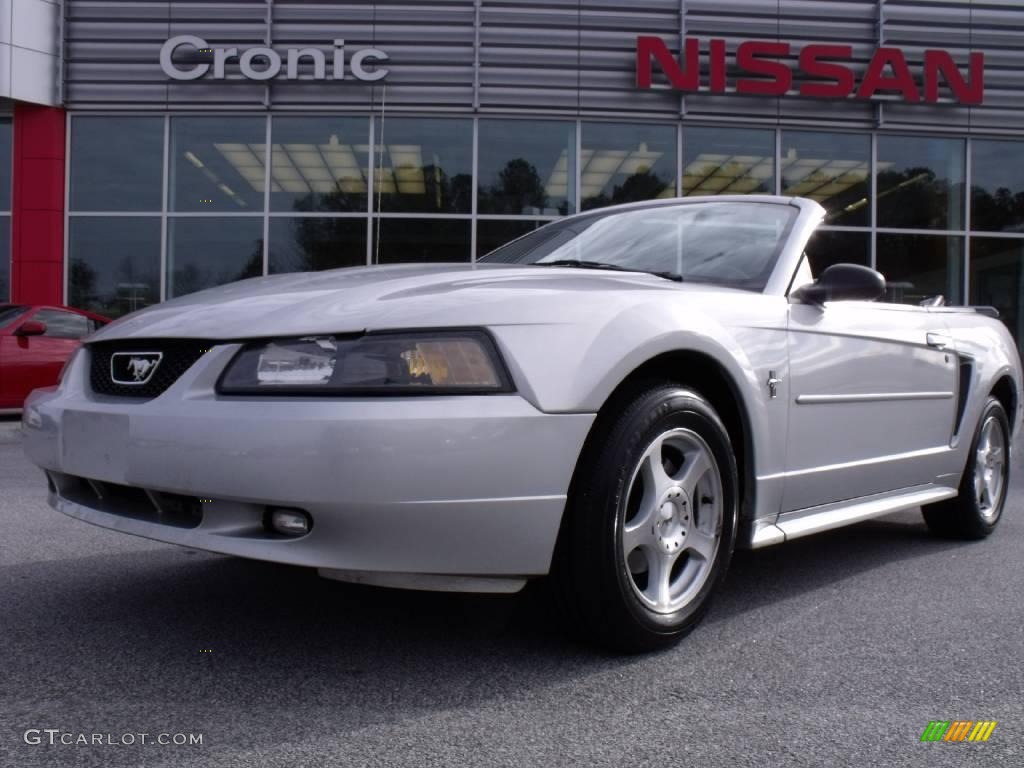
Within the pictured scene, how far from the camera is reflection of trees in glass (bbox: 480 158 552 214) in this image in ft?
46.8

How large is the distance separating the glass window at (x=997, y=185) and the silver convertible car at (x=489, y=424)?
13445 millimetres

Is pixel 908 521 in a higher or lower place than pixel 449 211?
lower

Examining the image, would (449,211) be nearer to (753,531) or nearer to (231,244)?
(231,244)

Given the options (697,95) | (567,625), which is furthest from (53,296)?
(567,625)

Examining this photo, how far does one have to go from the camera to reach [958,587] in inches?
143

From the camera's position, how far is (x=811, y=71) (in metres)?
14.2

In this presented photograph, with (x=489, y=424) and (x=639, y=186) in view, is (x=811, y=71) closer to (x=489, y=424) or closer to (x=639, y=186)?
(x=639, y=186)

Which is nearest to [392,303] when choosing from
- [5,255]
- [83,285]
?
[83,285]

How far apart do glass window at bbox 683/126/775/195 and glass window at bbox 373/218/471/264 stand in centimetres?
339

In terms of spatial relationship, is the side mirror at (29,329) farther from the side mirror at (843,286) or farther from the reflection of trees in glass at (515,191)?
the side mirror at (843,286)

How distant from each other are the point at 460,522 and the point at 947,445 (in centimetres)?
273

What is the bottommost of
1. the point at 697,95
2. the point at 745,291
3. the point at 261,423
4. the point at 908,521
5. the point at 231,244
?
the point at 908,521

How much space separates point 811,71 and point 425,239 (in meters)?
6.03

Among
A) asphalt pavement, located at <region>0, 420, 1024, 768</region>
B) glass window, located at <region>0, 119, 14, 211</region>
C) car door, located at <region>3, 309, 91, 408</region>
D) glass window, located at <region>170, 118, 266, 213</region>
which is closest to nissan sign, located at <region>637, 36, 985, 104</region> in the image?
glass window, located at <region>170, 118, 266, 213</region>
